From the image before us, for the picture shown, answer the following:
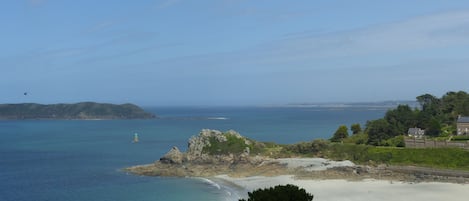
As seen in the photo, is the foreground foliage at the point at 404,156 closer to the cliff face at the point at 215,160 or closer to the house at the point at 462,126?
the cliff face at the point at 215,160

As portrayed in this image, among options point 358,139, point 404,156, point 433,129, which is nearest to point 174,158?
point 358,139

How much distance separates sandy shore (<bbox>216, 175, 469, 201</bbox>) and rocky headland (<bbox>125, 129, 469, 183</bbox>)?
8.39ft

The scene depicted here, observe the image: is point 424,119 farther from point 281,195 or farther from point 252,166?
point 281,195

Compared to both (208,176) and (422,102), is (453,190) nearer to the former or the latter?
(208,176)

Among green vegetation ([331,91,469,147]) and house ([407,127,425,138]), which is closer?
green vegetation ([331,91,469,147])

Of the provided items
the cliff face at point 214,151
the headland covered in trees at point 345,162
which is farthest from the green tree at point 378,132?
the cliff face at point 214,151

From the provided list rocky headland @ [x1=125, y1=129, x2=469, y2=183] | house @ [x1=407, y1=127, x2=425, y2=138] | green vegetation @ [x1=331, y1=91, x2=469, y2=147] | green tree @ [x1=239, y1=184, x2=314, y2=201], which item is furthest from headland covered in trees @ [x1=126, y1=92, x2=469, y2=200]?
green tree @ [x1=239, y1=184, x2=314, y2=201]

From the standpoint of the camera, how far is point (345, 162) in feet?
195

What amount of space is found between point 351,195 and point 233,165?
867 inches

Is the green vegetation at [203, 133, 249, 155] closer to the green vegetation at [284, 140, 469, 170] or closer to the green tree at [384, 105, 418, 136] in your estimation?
the green vegetation at [284, 140, 469, 170]

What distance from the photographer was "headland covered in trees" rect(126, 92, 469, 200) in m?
52.2

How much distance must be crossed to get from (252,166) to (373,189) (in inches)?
761

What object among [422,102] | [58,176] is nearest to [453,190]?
[58,176]

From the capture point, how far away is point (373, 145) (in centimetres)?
6694
